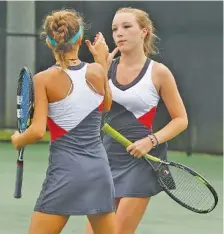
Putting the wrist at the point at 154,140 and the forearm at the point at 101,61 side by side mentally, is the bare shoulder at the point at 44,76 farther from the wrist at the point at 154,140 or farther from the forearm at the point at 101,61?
the wrist at the point at 154,140

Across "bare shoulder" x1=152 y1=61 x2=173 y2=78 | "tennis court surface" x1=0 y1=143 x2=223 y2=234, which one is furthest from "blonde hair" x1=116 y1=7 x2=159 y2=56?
"tennis court surface" x1=0 y1=143 x2=223 y2=234

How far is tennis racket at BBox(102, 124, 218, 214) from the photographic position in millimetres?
4504

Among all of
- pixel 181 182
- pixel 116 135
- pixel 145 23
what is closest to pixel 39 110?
pixel 116 135

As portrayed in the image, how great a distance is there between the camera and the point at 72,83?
3824 mm

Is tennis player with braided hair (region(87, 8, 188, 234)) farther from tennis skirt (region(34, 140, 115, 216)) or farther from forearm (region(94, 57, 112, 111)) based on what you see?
tennis skirt (region(34, 140, 115, 216))

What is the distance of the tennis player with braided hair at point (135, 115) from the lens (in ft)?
14.7

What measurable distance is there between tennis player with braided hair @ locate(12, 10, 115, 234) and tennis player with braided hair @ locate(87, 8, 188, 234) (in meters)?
0.59

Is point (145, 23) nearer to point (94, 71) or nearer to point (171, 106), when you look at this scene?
point (171, 106)

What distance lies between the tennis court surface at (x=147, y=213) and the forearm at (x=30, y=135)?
2589mm

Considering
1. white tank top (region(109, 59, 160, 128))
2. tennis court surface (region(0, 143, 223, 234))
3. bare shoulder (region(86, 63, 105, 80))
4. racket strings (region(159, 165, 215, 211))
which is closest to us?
bare shoulder (region(86, 63, 105, 80))

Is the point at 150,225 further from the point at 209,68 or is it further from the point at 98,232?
the point at 209,68

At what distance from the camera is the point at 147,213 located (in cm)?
726

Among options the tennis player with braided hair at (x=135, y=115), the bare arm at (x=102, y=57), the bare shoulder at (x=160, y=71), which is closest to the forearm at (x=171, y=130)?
the tennis player with braided hair at (x=135, y=115)

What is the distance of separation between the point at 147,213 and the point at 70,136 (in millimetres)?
3493
